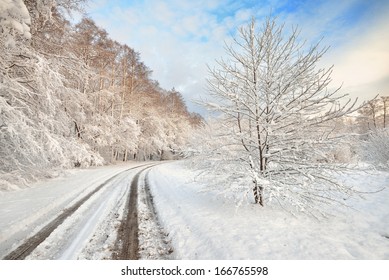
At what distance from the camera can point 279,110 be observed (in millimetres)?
5730

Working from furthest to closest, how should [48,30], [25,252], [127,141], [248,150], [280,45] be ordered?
[127,141] < [48,30] < [248,150] < [280,45] < [25,252]

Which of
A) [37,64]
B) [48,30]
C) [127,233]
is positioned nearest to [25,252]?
[127,233]

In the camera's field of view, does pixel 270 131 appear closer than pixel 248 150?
Yes

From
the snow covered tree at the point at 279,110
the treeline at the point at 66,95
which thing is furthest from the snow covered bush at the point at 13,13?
the snow covered tree at the point at 279,110

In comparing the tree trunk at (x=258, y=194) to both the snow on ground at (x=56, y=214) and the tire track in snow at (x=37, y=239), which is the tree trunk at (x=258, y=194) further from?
the tire track in snow at (x=37, y=239)

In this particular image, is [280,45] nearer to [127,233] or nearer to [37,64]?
[127,233]

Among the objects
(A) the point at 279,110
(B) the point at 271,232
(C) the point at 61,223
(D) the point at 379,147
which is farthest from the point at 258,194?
(D) the point at 379,147

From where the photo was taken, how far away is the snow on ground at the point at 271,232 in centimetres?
406

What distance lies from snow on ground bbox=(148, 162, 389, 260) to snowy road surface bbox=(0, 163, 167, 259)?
1.38 m

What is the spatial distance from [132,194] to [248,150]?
5199mm

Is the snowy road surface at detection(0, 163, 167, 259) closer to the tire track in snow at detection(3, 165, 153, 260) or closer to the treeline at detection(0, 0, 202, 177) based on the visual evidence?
the tire track in snow at detection(3, 165, 153, 260)

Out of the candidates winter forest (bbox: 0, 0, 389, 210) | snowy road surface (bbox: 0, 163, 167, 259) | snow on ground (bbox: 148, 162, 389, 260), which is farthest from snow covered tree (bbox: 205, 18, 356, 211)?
snowy road surface (bbox: 0, 163, 167, 259)

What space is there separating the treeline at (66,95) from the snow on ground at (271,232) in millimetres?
2460
